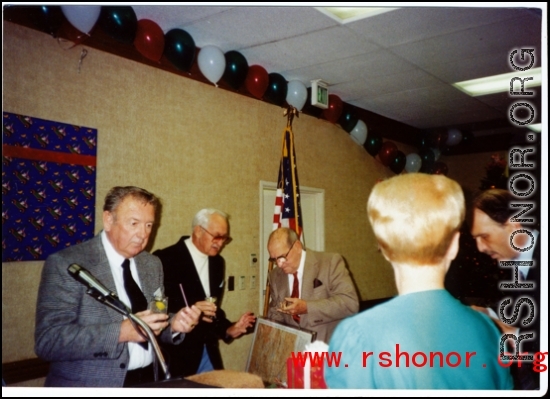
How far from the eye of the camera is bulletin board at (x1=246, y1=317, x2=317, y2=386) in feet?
5.14

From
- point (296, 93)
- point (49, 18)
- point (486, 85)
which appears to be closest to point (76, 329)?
point (49, 18)

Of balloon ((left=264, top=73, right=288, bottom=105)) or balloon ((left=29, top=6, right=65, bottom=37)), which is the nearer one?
balloon ((left=29, top=6, right=65, bottom=37))

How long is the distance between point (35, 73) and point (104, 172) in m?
0.66

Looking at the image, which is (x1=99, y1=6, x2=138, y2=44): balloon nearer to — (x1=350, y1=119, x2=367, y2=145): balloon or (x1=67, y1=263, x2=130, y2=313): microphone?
(x1=67, y1=263, x2=130, y2=313): microphone

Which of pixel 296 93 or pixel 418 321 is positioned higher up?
pixel 296 93

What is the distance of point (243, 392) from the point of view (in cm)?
130

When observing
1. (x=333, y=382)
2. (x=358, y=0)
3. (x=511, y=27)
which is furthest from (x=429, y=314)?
(x=511, y=27)

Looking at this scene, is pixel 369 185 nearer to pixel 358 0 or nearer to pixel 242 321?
pixel 242 321

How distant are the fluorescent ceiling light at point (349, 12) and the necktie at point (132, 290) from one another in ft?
6.30

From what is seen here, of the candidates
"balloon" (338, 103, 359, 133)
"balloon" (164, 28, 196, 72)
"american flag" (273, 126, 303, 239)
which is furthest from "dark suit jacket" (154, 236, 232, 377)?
"balloon" (338, 103, 359, 133)

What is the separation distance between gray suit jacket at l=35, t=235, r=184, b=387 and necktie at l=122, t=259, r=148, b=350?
97 mm

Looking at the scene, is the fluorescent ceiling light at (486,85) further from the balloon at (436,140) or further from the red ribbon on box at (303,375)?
the red ribbon on box at (303,375)

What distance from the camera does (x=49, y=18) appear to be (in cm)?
201

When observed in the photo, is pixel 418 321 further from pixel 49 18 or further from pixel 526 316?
pixel 49 18
